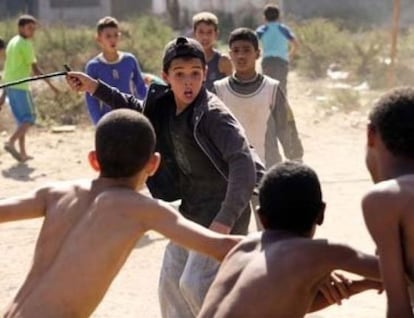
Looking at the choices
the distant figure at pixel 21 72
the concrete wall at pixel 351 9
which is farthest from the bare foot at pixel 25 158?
the concrete wall at pixel 351 9

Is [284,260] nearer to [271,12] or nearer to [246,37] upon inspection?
[246,37]

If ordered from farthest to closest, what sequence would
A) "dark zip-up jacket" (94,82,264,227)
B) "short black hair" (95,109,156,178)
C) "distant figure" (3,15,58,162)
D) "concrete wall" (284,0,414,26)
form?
1. "concrete wall" (284,0,414,26)
2. "distant figure" (3,15,58,162)
3. "dark zip-up jacket" (94,82,264,227)
4. "short black hair" (95,109,156,178)

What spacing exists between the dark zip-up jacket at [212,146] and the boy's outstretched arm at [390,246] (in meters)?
1.24

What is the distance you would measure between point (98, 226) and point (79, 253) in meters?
0.10

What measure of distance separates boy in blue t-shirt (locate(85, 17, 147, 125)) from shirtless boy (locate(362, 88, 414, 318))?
5082 millimetres

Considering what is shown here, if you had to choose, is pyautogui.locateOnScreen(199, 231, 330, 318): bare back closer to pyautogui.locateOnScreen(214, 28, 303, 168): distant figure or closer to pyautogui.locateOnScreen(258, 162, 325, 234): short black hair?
pyautogui.locateOnScreen(258, 162, 325, 234): short black hair

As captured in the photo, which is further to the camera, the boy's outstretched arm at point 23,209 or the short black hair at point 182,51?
the short black hair at point 182,51

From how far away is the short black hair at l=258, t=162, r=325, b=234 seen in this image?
10.2 ft

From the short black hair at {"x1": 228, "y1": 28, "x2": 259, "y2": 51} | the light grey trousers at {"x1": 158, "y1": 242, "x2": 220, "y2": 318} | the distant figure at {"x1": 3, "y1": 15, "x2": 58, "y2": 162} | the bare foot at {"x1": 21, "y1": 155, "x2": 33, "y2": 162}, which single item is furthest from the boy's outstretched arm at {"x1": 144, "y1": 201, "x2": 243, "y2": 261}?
the bare foot at {"x1": 21, "y1": 155, "x2": 33, "y2": 162}

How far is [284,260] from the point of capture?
9.84 feet

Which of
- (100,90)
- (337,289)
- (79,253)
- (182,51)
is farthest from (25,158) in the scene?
(337,289)

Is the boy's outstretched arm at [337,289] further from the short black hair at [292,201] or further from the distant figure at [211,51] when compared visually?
the distant figure at [211,51]

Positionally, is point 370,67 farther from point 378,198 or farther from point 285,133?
point 378,198

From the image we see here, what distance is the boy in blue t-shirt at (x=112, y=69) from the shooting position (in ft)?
26.6
